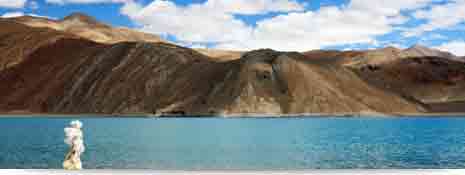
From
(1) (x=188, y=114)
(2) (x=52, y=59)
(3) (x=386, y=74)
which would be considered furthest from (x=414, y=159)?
(3) (x=386, y=74)

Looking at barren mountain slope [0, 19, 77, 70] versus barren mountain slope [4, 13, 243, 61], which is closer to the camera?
barren mountain slope [0, 19, 77, 70]

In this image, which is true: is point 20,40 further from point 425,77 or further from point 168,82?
point 425,77

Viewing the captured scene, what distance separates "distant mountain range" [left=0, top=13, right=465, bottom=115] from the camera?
302 feet

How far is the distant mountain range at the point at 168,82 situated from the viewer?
302 ft

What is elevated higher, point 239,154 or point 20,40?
point 20,40

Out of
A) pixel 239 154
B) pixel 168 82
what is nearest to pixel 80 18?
pixel 168 82

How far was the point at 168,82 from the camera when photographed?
327 feet

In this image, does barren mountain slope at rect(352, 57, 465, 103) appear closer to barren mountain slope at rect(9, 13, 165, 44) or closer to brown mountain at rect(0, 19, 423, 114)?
brown mountain at rect(0, 19, 423, 114)

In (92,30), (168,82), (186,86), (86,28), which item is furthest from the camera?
(86,28)

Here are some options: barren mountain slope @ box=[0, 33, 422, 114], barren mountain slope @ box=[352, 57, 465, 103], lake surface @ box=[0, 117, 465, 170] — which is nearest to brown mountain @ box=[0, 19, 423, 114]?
barren mountain slope @ box=[0, 33, 422, 114]

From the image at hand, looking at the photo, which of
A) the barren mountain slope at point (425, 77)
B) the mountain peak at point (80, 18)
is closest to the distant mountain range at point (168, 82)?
the barren mountain slope at point (425, 77)

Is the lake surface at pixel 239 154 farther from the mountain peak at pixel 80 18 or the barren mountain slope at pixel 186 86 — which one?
the mountain peak at pixel 80 18

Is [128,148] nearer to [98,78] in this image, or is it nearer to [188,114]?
[188,114]

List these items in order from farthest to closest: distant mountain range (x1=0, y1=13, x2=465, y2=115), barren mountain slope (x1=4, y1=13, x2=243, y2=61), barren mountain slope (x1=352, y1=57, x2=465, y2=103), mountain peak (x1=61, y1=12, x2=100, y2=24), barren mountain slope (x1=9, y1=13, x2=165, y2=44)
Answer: mountain peak (x1=61, y1=12, x2=100, y2=24) → barren mountain slope (x1=9, y1=13, x2=165, y2=44) → barren mountain slope (x1=4, y1=13, x2=243, y2=61) → barren mountain slope (x1=352, y1=57, x2=465, y2=103) → distant mountain range (x1=0, y1=13, x2=465, y2=115)
